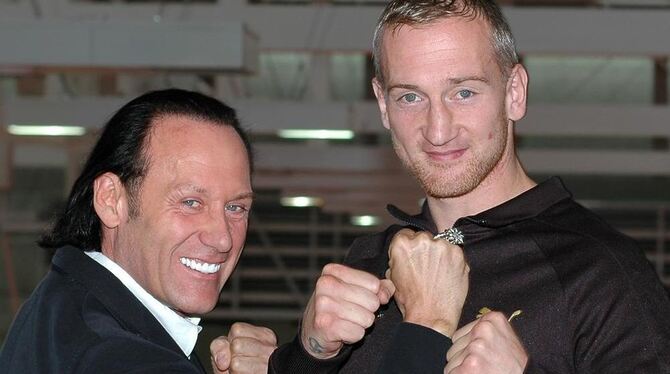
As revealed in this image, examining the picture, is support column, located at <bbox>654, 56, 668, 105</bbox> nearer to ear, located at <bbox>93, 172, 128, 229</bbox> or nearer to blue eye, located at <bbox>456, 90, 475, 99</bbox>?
blue eye, located at <bbox>456, 90, 475, 99</bbox>

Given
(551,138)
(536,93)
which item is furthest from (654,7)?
(551,138)

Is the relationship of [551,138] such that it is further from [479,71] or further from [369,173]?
[479,71]

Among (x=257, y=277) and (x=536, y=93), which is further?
(x=257, y=277)

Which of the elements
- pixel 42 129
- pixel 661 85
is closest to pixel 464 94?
pixel 42 129

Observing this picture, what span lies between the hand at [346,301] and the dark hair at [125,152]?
42 cm

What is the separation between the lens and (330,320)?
2.54 meters

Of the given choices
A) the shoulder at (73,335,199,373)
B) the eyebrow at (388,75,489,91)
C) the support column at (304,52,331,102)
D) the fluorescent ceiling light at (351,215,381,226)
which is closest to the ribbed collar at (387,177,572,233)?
the eyebrow at (388,75,489,91)

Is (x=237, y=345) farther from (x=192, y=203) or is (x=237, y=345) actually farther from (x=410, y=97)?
(x=410, y=97)

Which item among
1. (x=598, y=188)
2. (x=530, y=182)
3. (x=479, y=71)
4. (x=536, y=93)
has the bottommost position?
(x=598, y=188)

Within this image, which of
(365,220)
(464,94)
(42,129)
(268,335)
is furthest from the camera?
(365,220)

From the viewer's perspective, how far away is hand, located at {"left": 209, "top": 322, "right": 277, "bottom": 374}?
306 centimetres

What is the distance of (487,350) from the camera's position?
2.36m

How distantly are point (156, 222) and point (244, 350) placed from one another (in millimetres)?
517

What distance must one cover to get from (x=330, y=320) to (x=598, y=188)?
12931 mm
